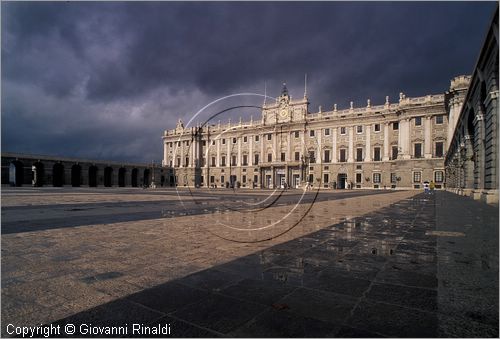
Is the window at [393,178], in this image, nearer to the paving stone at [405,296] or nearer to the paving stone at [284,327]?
the paving stone at [405,296]

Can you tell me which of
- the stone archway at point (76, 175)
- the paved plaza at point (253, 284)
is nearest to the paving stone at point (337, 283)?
the paved plaza at point (253, 284)

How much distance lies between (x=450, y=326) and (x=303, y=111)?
67.9 m

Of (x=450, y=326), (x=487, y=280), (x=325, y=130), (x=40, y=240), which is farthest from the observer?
(x=325, y=130)

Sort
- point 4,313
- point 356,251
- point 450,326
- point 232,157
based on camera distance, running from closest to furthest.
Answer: point 450,326
point 4,313
point 356,251
point 232,157

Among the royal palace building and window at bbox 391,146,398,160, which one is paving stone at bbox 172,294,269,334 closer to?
the royal palace building

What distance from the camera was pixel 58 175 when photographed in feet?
198

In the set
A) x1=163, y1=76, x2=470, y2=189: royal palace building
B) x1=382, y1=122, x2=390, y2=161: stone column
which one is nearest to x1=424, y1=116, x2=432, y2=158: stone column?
x1=163, y1=76, x2=470, y2=189: royal palace building

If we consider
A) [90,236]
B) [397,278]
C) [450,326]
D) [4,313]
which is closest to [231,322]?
[450,326]

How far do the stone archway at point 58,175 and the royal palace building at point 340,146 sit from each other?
24.0 metres

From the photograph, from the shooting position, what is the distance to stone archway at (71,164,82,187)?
6334 centimetres

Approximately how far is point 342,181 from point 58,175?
61375 mm

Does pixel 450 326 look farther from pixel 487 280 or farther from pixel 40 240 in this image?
pixel 40 240

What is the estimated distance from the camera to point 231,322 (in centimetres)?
274

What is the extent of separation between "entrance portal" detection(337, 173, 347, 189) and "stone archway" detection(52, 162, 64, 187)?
59.3 metres
